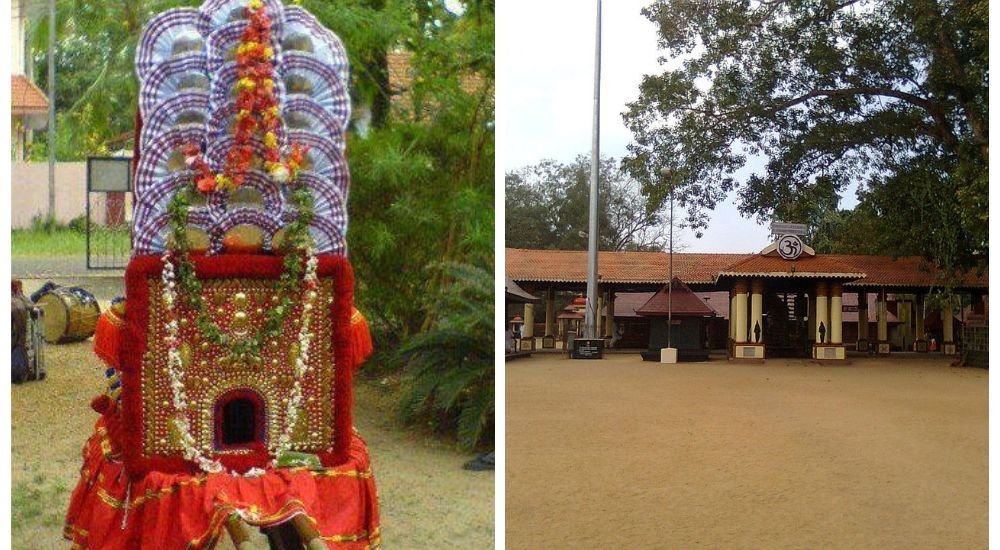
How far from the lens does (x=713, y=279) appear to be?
→ 157 inches

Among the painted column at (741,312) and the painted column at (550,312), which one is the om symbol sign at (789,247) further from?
the painted column at (550,312)

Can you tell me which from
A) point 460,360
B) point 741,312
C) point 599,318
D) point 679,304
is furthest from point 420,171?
point 741,312

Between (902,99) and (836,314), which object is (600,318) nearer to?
(836,314)

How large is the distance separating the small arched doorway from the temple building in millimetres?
1764

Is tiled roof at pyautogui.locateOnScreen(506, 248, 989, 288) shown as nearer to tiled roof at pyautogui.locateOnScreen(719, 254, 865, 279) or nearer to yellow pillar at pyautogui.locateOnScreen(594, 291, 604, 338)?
tiled roof at pyautogui.locateOnScreen(719, 254, 865, 279)

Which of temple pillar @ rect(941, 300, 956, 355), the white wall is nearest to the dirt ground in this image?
temple pillar @ rect(941, 300, 956, 355)

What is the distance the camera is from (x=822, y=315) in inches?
158

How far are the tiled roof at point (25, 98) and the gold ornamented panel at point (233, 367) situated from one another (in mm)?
1540

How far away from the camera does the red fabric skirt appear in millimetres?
2205

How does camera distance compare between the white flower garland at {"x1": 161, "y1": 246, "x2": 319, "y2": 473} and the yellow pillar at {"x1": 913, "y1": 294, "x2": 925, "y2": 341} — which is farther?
the yellow pillar at {"x1": 913, "y1": 294, "x2": 925, "y2": 341}

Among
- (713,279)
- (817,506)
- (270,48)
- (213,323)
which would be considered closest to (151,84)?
(270,48)

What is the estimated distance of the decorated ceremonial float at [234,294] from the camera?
7.25ft

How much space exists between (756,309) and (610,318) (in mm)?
604

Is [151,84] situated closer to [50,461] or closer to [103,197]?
[103,197]
